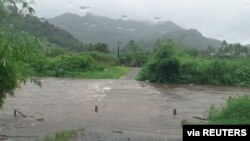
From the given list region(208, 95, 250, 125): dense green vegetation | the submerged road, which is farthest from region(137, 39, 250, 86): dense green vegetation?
region(208, 95, 250, 125): dense green vegetation

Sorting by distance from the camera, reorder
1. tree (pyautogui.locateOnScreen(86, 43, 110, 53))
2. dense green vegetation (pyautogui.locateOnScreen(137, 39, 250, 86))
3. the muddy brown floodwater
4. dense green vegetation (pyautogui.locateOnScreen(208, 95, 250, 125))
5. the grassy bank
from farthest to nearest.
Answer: tree (pyautogui.locateOnScreen(86, 43, 110, 53)) < dense green vegetation (pyautogui.locateOnScreen(137, 39, 250, 86)) < the muddy brown floodwater < dense green vegetation (pyautogui.locateOnScreen(208, 95, 250, 125)) < the grassy bank

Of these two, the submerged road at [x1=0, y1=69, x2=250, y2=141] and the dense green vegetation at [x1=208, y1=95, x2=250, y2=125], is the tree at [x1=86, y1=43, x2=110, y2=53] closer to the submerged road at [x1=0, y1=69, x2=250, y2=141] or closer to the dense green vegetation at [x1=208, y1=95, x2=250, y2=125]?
the submerged road at [x1=0, y1=69, x2=250, y2=141]

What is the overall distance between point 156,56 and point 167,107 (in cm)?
1944

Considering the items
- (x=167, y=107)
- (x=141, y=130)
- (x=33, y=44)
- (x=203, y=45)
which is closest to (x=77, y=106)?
(x=167, y=107)

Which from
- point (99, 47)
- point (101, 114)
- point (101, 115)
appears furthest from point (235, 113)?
point (99, 47)

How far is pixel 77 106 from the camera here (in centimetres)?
2097

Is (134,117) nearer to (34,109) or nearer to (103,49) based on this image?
(34,109)

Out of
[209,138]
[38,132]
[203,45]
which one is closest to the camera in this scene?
[209,138]

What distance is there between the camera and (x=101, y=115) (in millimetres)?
17922

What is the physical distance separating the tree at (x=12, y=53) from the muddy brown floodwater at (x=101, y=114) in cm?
196

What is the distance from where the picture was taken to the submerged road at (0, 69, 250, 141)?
43.1 feet

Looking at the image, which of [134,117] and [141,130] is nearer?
[141,130]

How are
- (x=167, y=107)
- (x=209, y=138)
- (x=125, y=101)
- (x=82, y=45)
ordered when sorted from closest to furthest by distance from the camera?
(x=209, y=138), (x=167, y=107), (x=125, y=101), (x=82, y=45)

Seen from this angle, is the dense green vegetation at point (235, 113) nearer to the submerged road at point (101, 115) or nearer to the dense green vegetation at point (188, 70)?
the submerged road at point (101, 115)
